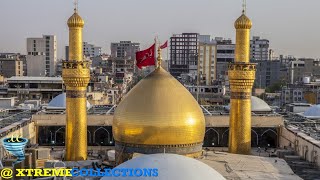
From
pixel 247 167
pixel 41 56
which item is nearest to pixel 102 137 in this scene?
pixel 247 167

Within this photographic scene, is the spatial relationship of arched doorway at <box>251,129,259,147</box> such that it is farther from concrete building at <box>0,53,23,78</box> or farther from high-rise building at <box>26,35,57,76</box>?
concrete building at <box>0,53,23,78</box>

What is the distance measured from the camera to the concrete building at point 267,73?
87.4m

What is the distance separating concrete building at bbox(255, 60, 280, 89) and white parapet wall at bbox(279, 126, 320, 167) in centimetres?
5828

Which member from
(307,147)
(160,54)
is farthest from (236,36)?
(307,147)

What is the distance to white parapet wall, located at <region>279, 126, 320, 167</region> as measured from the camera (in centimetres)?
2227

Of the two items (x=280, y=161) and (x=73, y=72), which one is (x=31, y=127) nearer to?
(x=73, y=72)

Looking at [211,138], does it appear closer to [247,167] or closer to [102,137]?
[102,137]

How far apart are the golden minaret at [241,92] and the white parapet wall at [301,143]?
2.65 meters

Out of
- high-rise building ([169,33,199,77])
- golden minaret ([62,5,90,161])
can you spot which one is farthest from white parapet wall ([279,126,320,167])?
high-rise building ([169,33,199,77])

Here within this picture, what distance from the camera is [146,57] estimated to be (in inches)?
869

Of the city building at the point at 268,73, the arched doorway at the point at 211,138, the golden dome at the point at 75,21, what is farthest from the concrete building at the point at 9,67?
the golden dome at the point at 75,21

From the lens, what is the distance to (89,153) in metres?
26.9

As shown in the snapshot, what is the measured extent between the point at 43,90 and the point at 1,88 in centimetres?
505

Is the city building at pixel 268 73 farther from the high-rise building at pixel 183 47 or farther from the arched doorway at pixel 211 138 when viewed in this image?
the arched doorway at pixel 211 138
